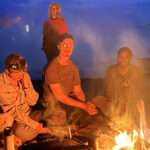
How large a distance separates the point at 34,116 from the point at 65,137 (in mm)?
589

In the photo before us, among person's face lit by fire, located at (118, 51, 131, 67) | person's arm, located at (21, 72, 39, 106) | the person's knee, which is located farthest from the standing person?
the person's knee

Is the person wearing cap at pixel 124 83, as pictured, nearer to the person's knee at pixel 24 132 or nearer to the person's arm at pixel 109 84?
the person's arm at pixel 109 84

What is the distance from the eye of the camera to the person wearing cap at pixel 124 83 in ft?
15.2

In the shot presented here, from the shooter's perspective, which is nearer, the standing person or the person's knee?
the person's knee

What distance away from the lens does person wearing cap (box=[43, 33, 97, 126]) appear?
162 inches

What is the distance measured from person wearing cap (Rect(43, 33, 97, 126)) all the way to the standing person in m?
1.67

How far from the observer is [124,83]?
4773mm

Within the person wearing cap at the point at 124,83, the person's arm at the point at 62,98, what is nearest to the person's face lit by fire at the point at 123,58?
the person wearing cap at the point at 124,83

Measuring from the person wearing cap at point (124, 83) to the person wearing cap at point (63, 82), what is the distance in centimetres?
68

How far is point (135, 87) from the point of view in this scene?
4793 mm

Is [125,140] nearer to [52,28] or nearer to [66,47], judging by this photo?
[66,47]

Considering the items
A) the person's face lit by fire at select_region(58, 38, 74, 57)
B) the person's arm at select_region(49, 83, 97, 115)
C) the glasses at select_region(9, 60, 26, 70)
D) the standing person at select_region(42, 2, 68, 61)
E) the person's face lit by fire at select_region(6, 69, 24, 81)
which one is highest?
the standing person at select_region(42, 2, 68, 61)

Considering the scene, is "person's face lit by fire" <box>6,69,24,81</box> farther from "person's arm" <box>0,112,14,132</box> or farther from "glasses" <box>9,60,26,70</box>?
"person's arm" <box>0,112,14,132</box>

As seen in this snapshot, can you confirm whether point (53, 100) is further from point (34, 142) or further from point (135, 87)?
point (135, 87)
